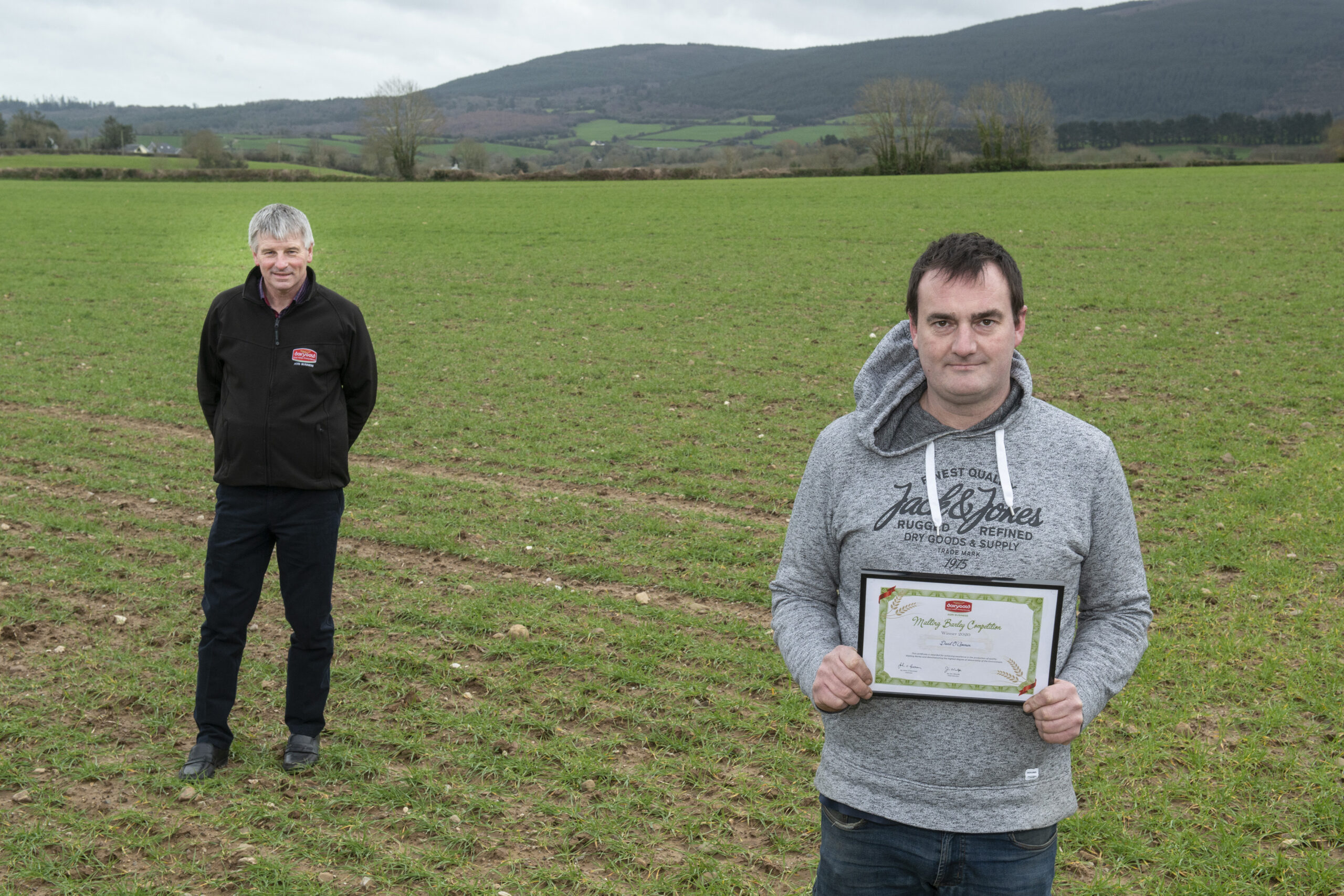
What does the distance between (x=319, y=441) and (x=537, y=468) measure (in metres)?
5.69

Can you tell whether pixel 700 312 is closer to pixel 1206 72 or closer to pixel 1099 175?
pixel 1099 175

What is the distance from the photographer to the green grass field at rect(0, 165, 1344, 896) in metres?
4.70

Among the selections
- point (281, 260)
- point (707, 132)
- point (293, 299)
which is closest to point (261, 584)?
point (293, 299)

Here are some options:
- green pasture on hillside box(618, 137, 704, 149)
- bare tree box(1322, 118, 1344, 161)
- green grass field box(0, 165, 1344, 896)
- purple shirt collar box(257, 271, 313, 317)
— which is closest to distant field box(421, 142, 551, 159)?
green pasture on hillside box(618, 137, 704, 149)

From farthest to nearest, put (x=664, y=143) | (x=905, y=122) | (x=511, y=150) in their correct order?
(x=664, y=143) → (x=511, y=150) → (x=905, y=122)

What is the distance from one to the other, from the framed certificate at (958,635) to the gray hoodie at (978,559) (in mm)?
65

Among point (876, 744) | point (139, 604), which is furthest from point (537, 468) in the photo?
point (876, 744)

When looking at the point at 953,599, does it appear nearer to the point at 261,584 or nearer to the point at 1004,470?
the point at 1004,470

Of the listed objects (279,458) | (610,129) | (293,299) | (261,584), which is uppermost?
(610,129)

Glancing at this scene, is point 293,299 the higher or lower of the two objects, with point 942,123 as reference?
lower

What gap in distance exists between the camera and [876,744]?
2432 mm

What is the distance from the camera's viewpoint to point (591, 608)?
23.8 feet

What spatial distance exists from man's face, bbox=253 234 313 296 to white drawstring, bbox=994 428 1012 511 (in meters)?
3.57

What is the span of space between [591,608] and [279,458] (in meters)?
2.91
